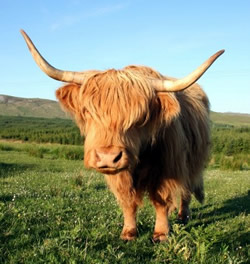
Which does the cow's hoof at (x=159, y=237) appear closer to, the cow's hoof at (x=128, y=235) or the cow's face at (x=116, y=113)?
the cow's hoof at (x=128, y=235)

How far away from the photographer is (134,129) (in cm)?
387

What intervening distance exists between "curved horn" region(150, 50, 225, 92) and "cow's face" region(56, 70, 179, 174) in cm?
9

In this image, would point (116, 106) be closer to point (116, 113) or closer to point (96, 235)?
point (116, 113)

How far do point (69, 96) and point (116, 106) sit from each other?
74 cm

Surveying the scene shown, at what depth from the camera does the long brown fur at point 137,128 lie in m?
3.71

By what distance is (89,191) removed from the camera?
26.0ft

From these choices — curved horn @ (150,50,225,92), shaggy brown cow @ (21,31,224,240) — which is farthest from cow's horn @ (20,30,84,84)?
curved horn @ (150,50,225,92)

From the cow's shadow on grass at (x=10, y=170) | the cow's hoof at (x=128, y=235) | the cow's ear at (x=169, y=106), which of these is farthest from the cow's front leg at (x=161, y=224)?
the cow's shadow on grass at (x=10, y=170)

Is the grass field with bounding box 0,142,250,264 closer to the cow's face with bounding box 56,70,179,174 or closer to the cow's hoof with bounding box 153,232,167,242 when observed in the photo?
the cow's hoof with bounding box 153,232,167,242

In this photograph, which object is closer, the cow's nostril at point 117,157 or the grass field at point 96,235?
the grass field at point 96,235

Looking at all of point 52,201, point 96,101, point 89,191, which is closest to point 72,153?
point 89,191

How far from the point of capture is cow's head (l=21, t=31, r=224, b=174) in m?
3.52

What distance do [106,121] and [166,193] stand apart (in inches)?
56.2

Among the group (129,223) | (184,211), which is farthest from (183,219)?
(129,223)
